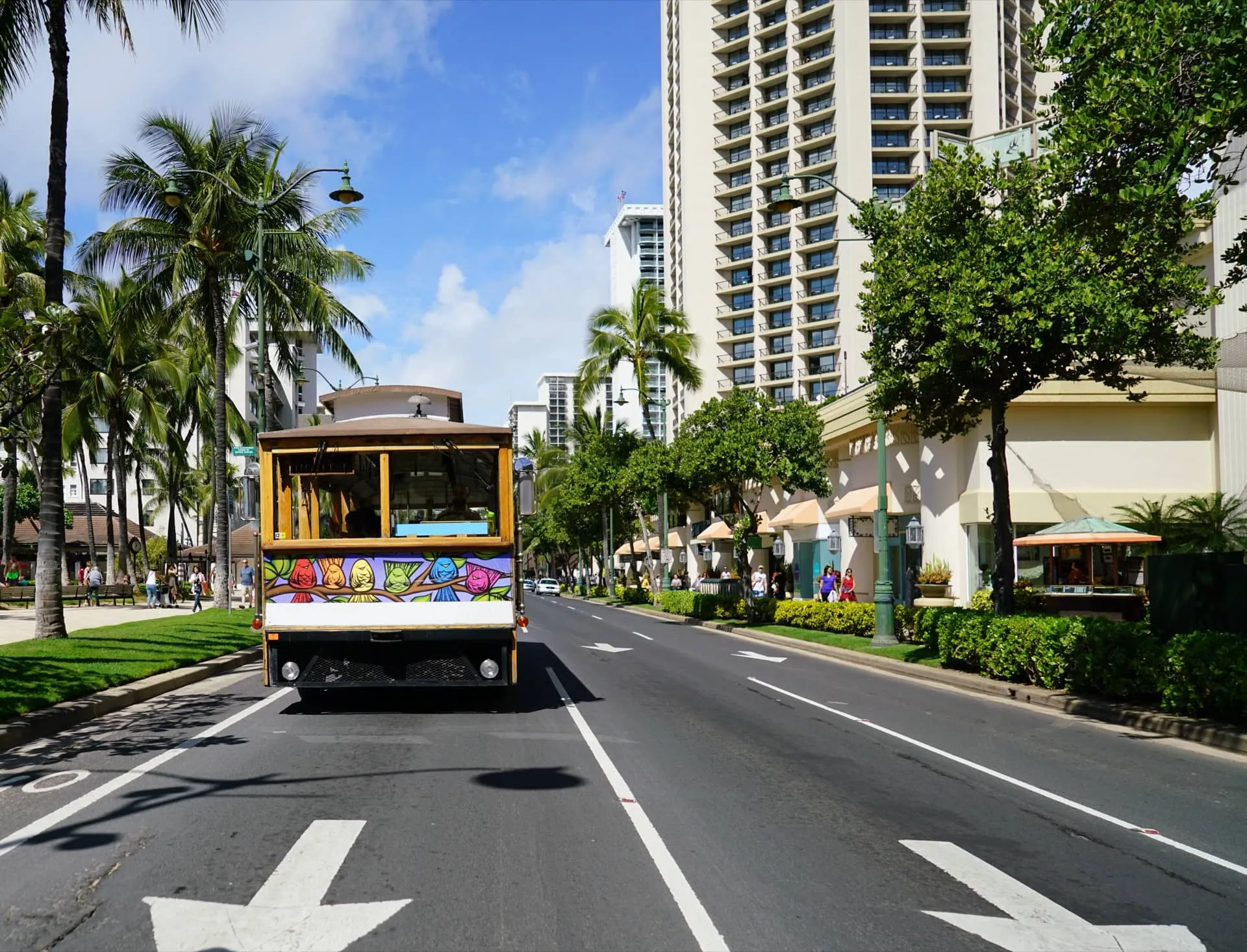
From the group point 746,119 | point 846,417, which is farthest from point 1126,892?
point 746,119

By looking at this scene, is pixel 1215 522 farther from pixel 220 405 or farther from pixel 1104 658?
pixel 220 405

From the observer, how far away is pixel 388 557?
11.2 metres

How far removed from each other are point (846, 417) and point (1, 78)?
26.9m

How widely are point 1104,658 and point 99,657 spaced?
1372 cm

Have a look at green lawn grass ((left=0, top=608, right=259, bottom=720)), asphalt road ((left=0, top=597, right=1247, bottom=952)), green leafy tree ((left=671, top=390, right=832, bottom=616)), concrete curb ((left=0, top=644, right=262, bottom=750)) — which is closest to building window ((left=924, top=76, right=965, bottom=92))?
green leafy tree ((left=671, top=390, right=832, bottom=616))

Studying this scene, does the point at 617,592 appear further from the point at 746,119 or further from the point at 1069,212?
the point at 1069,212

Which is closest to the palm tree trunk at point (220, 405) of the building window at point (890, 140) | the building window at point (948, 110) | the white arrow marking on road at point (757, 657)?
the white arrow marking on road at point (757, 657)

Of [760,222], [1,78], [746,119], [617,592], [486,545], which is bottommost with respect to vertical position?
[617,592]

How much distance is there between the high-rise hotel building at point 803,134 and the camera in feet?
246

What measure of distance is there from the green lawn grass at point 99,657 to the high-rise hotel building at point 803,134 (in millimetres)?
53839

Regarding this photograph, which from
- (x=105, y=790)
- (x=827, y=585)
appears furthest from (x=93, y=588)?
(x=105, y=790)

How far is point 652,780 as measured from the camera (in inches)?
332

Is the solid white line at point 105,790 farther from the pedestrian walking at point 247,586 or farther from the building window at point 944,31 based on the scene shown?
the building window at point 944,31

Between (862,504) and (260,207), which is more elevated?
(260,207)
